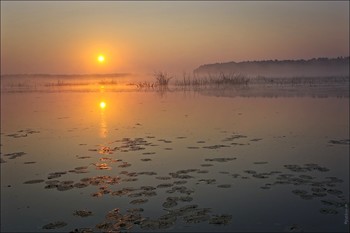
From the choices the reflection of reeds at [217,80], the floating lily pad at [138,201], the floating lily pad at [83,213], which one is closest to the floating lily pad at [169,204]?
the floating lily pad at [138,201]

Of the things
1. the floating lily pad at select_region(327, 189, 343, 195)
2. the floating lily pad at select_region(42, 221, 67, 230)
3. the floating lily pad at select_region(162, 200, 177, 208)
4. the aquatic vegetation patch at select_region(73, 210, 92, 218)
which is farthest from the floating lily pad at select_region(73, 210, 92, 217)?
the floating lily pad at select_region(327, 189, 343, 195)

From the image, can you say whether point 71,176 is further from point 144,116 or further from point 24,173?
point 144,116

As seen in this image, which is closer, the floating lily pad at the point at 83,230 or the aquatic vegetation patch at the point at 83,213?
the floating lily pad at the point at 83,230

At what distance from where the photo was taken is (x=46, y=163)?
947 centimetres

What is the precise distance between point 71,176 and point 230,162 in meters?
3.70

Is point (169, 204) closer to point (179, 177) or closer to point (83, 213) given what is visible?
point (83, 213)

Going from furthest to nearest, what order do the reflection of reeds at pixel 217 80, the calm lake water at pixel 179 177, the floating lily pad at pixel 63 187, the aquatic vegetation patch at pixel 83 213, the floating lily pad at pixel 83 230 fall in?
→ the reflection of reeds at pixel 217 80
the floating lily pad at pixel 63 187
the aquatic vegetation patch at pixel 83 213
the calm lake water at pixel 179 177
the floating lily pad at pixel 83 230

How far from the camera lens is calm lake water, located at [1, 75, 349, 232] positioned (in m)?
5.77

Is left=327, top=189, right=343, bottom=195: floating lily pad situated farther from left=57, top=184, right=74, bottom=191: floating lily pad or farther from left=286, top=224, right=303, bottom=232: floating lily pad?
left=57, top=184, right=74, bottom=191: floating lily pad

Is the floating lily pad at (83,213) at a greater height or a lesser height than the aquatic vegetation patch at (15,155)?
lesser

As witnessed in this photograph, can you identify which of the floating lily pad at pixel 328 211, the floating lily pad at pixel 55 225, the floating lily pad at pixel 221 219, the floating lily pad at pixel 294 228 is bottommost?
the floating lily pad at pixel 55 225

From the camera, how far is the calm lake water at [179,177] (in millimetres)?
5770

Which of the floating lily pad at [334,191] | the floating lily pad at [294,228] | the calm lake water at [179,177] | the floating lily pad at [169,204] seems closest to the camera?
the floating lily pad at [294,228]

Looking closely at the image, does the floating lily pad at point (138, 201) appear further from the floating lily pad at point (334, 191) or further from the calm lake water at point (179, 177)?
the floating lily pad at point (334, 191)
